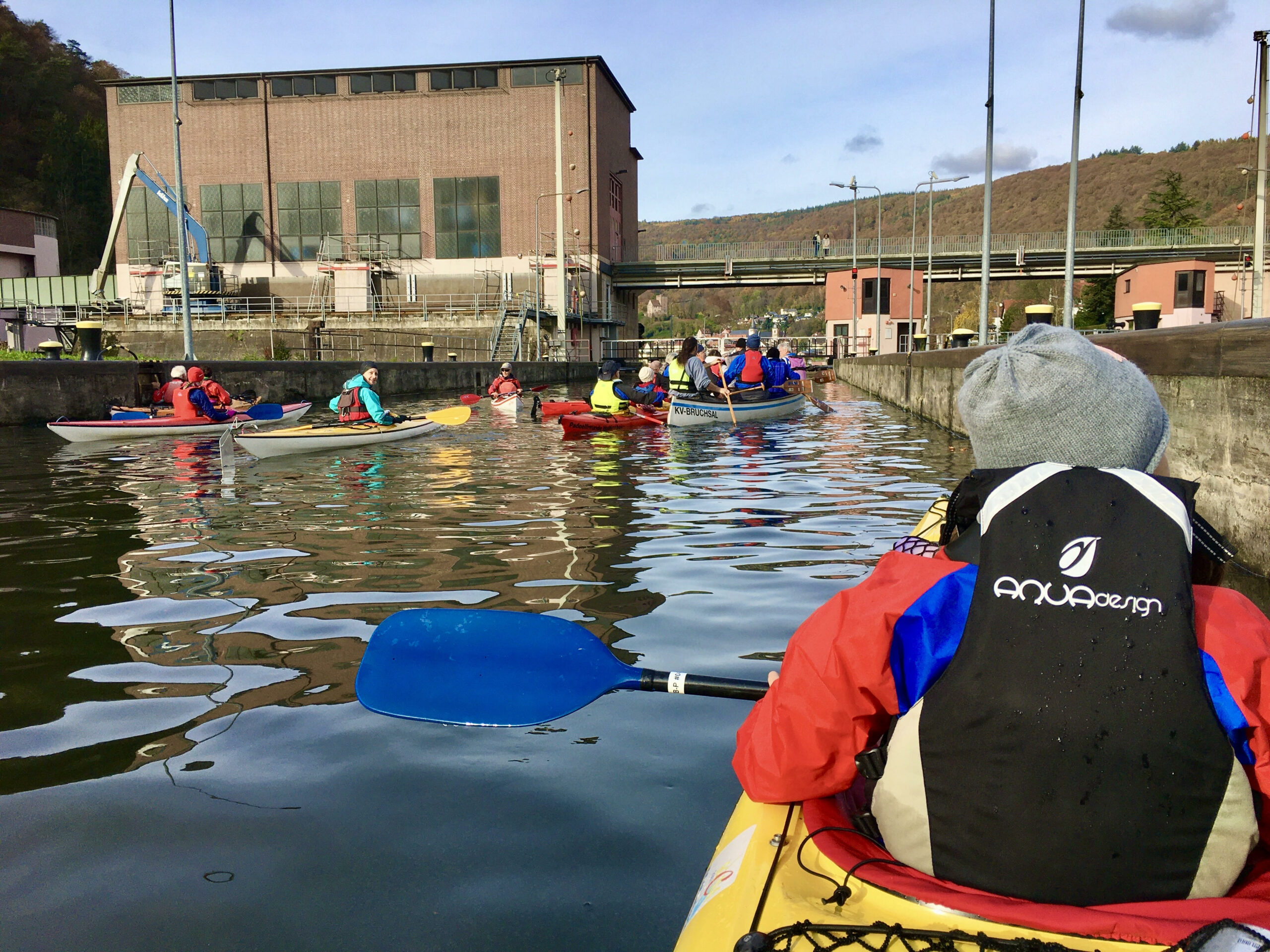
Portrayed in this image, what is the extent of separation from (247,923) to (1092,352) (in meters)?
2.55

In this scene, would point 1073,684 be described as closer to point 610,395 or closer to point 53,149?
point 610,395

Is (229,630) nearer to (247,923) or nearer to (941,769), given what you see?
(247,923)

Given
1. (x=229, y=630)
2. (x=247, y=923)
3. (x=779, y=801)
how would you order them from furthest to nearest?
1. (x=229, y=630)
2. (x=247, y=923)
3. (x=779, y=801)

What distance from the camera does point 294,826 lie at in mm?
3291

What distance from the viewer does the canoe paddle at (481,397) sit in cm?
2622

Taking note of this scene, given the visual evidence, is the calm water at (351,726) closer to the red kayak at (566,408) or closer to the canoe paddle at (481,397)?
the red kayak at (566,408)

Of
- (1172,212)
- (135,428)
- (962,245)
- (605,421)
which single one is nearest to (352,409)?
→ (135,428)

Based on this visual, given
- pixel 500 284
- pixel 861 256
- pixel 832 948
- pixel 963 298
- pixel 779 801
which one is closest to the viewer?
pixel 832 948

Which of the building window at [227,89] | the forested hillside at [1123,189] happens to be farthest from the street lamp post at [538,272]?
the forested hillside at [1123,189]

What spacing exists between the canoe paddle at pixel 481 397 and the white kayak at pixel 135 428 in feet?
23.6

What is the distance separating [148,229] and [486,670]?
6143cm

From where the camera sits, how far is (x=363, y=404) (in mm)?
15578

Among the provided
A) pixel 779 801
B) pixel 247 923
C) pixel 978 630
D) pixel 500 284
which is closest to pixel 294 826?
pixel 247 923

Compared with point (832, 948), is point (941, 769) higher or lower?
higher
